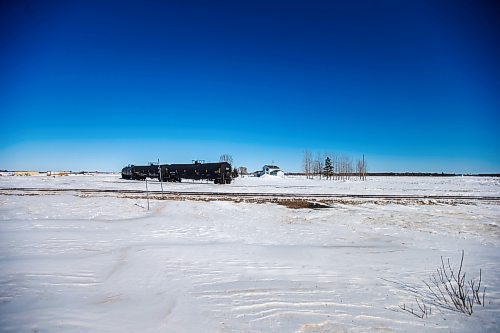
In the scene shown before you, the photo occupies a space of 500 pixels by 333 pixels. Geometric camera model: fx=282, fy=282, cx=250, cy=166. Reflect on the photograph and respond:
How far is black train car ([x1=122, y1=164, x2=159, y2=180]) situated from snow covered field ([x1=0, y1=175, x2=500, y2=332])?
113ft

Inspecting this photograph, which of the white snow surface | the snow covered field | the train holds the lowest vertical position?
the snow covered field

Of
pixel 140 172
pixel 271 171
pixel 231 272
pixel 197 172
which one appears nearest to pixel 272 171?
pixel 271 171

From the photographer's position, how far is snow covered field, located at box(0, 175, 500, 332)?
4.14 metres

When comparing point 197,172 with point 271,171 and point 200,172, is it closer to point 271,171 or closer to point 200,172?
point 200,172

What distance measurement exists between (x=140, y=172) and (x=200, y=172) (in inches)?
682

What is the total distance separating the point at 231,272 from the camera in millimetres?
6371

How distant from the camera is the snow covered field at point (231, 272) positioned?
4.14 m

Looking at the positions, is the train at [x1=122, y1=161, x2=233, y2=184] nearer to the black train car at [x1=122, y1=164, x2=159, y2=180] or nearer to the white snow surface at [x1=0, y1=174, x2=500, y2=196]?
the black train car at [x1=122, y1=164, x2=159, y2=180]

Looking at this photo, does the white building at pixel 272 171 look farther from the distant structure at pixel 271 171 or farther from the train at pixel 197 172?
the train at pixel 197 172

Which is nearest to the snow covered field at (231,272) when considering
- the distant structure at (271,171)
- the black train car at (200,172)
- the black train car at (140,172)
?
the black train car at (200,172)

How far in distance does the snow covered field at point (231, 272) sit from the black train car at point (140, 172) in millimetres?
34545

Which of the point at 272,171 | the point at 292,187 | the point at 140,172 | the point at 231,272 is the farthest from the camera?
the point at 272,171

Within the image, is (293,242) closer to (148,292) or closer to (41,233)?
(148,292)

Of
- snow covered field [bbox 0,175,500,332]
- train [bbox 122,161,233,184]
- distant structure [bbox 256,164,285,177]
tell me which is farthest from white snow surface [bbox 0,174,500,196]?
distant structure [bbox 256,164,285,177]
